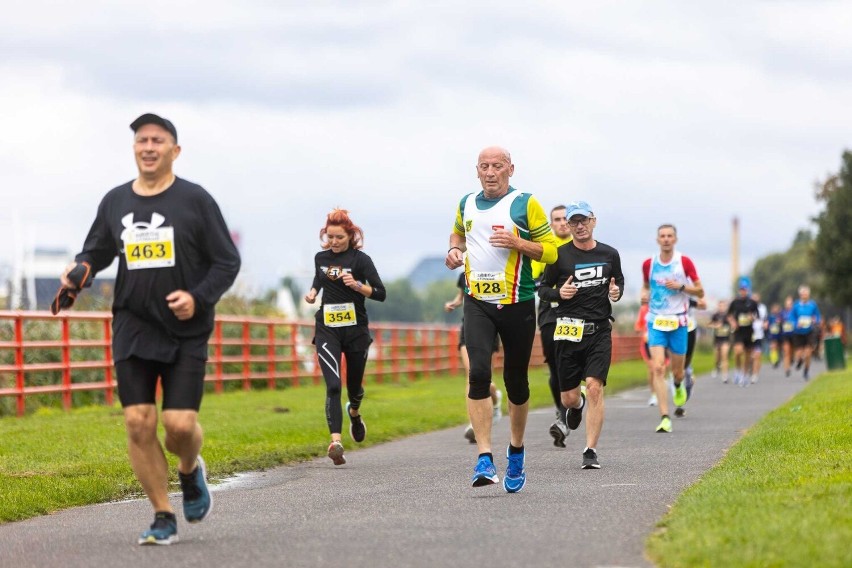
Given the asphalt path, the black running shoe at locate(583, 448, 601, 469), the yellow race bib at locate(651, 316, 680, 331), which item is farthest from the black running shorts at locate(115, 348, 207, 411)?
the yellow race bib at locate(651, 316, 680, 331)

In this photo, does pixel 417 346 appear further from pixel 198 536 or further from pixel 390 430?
pixel 198 536

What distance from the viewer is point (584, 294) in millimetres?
12086

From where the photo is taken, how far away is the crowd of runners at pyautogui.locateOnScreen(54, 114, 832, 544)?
24.4ft

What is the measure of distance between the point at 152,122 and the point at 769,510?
3594mm

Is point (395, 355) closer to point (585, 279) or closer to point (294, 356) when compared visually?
point (294, 356)

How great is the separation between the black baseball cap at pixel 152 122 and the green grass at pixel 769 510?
10.0 ft

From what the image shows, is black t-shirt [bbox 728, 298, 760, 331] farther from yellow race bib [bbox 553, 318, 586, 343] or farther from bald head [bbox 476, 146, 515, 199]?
bald head [bbox 476, 146, 515, 199]

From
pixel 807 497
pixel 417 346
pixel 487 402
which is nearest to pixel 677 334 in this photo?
pixel 487 402

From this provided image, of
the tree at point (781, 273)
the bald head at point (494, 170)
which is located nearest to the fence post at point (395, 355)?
the bald head at point (494, 170)

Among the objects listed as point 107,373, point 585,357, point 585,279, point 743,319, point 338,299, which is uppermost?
point 585,279

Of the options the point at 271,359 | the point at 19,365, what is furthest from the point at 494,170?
the point at 271,359

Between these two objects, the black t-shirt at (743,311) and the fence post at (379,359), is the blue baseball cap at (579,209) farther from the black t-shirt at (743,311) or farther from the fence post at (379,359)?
the fence post at (379,359)

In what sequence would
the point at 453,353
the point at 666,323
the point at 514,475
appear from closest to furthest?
the point at 514,475 → the point at 666,323 → the point at 453,353

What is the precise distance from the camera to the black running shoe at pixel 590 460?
11352 millimetres
